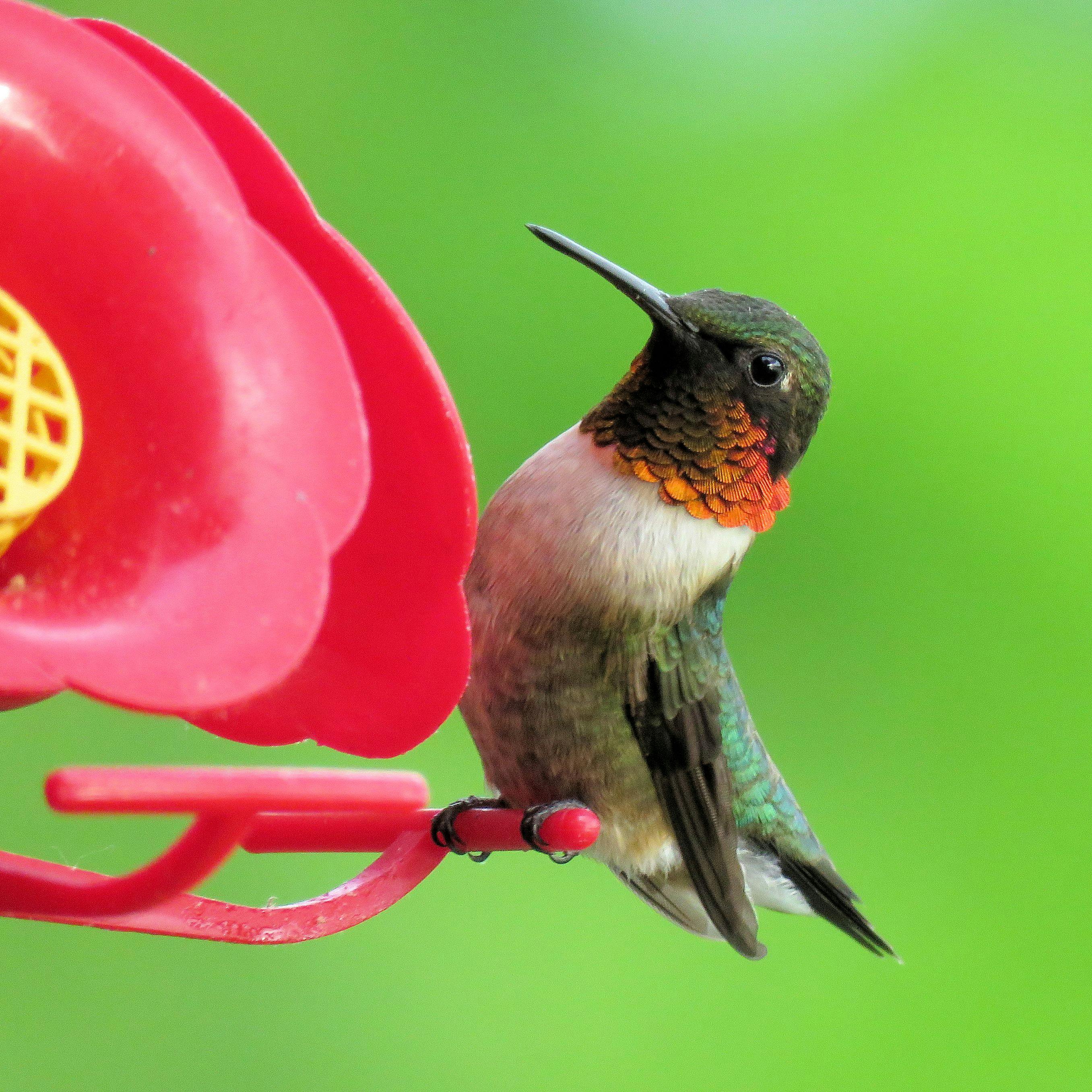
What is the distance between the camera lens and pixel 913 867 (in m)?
2.92

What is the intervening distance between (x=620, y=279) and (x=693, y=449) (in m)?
0.24

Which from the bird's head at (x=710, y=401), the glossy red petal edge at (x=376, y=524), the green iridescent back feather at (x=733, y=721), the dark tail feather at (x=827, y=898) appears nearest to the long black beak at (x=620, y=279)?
the bird's head at (x=710, y=401)

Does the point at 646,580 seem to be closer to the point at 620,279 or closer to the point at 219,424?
the point at 620,279

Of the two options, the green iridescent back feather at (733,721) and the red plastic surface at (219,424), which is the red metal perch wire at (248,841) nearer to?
the red plastic surface at (219,424)

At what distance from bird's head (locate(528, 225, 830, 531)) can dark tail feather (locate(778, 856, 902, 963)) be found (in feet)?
2.45

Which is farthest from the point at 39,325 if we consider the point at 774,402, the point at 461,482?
the point at 774,402

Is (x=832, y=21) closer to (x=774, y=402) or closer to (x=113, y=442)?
(x=774, y=402)

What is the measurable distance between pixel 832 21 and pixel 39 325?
242 cm

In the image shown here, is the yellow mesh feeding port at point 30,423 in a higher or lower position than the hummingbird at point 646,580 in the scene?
higher

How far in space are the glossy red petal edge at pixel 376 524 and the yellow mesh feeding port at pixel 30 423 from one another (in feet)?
0.57

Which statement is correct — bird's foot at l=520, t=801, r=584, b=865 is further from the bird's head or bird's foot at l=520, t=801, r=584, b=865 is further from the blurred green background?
the blurred green background

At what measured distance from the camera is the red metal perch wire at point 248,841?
1.77 ft

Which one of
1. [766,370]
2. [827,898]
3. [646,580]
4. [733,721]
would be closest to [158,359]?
[646,580]

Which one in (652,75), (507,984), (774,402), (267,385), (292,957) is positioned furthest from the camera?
(652,75)
